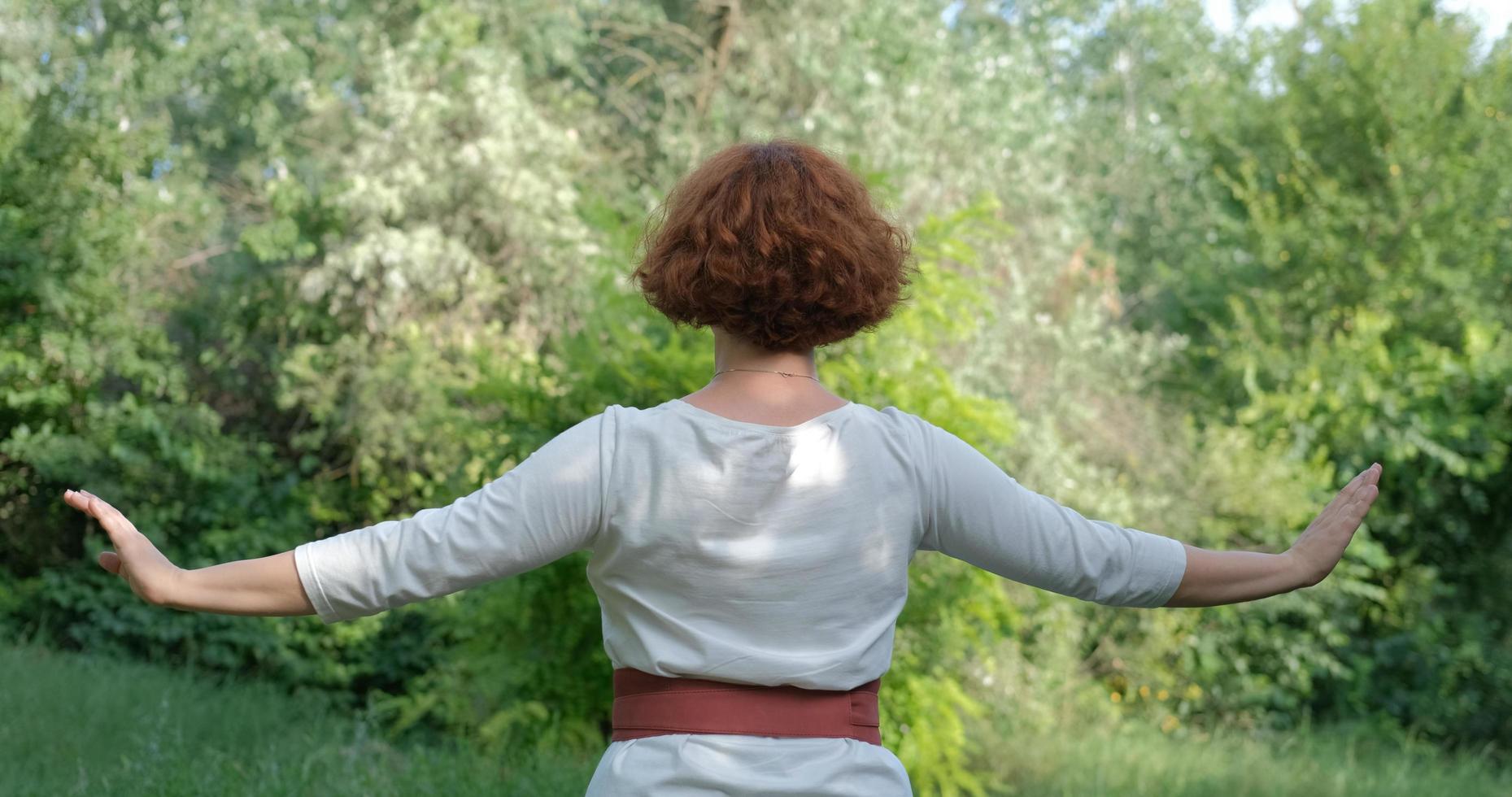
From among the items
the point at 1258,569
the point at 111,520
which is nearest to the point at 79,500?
the point at 111,520

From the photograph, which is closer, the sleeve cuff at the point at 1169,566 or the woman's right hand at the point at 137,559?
the woman's right hand at the point at 137,559

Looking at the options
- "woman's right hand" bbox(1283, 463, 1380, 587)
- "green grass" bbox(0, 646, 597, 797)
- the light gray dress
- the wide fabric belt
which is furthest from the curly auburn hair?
"green grass" bbox(0, 646, 597, 797)

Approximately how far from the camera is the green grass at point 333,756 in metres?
4.04

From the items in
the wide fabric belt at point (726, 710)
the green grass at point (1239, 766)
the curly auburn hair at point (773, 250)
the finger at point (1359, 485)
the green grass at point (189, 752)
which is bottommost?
the green grass at point (1239, 766)

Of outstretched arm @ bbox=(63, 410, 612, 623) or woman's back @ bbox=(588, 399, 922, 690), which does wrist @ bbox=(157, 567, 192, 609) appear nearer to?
outstretched arm @ bbox=(63, 410, 612, 623)

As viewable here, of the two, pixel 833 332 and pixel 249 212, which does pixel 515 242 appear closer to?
pixel 249 212

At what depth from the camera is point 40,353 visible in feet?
25.9

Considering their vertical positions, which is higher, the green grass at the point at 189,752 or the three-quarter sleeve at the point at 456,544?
the three-quarter sleeve at the point at 456,544

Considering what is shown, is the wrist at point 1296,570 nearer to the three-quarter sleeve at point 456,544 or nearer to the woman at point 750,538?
the woman at point 750,538

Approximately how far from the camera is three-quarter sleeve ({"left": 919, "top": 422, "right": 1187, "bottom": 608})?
1729 mm

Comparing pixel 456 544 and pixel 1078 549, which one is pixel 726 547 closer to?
pixel 456 544

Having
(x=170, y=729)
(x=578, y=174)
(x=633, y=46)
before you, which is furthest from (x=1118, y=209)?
(x=170, y=729)

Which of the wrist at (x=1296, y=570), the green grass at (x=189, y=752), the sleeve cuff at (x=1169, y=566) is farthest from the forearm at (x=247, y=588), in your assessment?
the green grass at (x=189, y=752)

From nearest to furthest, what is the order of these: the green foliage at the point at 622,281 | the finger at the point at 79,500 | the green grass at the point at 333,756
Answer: the finger at the point at 79,500 < the green grass at the point at 333,756 < the green foliage at the point at 622,281
